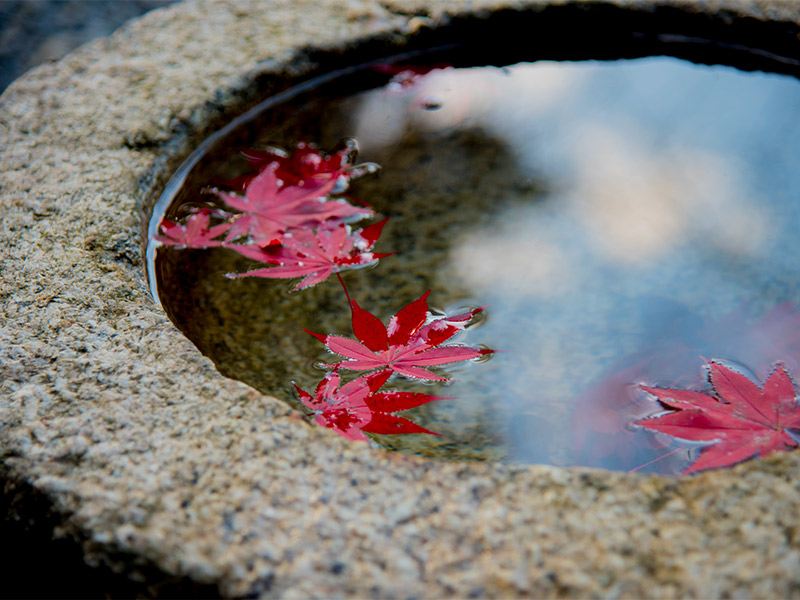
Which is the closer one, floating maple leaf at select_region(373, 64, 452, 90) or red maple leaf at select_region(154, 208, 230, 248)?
red maple leaf at select_region(154, 208, 230, 248)

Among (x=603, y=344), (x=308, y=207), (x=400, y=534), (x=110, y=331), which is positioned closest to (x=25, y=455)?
(x=110, y=331)

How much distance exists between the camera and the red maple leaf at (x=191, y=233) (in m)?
1.66

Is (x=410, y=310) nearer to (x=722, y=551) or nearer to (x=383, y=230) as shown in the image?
(x=383, y=230)

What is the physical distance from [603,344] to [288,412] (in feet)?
2.50

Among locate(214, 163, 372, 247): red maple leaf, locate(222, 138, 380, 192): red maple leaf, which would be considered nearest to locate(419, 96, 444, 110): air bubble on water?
locate(222, 138, 380, 192): red maple leaf

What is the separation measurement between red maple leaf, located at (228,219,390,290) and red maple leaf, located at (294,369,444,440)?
1.13ft

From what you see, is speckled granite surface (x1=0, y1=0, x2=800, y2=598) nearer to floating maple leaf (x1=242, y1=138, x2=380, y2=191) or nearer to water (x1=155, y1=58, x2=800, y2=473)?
water (x1=155, y1=58, x2=800, y2=473)

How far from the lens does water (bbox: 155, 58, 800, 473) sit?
4.51ft

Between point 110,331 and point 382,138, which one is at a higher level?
point 382,138

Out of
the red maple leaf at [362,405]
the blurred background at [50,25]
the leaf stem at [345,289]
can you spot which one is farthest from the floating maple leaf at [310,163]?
the blurred background at [50,25]

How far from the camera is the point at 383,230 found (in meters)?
1.76

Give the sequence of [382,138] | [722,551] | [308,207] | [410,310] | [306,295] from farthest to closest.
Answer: [382,138], [308,207], [306,295], [410,310], [722,551]

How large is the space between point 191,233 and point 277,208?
227 millimetres

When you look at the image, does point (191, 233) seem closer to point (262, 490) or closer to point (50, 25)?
point (262, 490)
